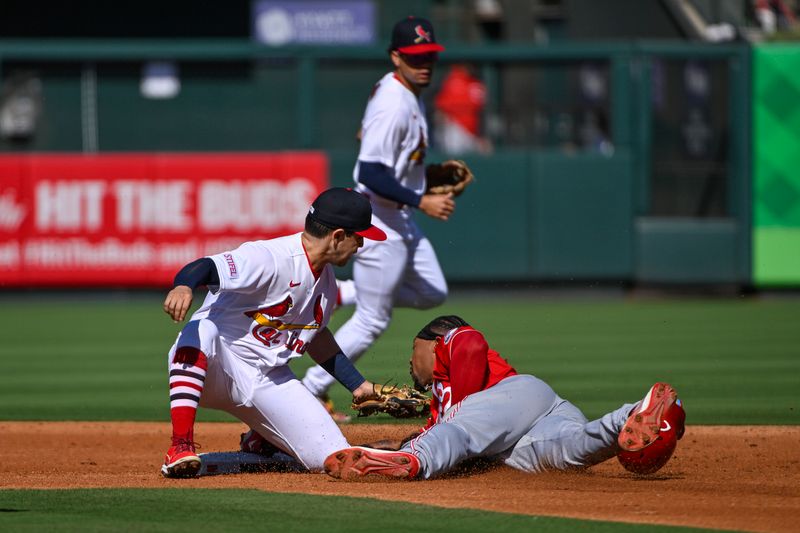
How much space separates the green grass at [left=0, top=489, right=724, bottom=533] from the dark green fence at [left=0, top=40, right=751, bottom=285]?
31.6ft

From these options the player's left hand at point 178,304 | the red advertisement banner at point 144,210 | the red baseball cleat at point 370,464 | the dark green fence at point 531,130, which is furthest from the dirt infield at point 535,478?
the dark green fence at point 531,130

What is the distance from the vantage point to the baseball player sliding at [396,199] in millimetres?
6770

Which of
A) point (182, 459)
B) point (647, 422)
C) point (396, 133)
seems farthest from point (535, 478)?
point (396, 133)

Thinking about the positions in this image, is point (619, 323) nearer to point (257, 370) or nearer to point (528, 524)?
point (257, 370)

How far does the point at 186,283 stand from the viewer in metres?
4.55

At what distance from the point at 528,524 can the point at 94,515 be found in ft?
4.56

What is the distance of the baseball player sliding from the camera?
677 centimetres

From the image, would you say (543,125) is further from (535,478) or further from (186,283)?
(186,283)

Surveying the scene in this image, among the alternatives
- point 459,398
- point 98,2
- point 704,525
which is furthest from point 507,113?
point 704,525

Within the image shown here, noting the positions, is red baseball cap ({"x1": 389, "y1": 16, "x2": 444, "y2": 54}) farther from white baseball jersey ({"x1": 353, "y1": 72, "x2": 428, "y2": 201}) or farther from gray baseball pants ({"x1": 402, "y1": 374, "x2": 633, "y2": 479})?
gray baseball pants ({"x1": 402, "y1": 374, "x2": 633, "y2": 479})

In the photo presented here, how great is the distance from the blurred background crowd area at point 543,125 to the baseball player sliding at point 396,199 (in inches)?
Answer: 271

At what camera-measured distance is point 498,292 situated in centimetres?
1446

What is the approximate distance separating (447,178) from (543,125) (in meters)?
6.84

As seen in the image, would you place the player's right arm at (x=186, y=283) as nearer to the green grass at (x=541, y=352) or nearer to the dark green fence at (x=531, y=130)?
the green grass at (x=541, y=352)
